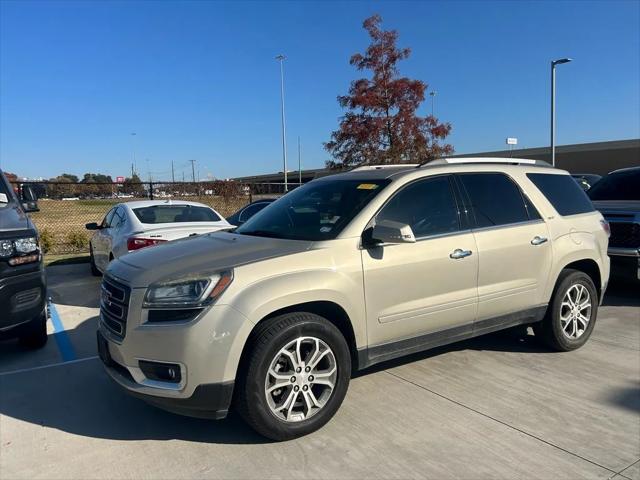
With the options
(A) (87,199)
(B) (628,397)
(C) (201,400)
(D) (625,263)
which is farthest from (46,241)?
(B) (628,397)

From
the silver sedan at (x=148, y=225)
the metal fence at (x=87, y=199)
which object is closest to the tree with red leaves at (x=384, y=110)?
the metal fence at (x=87, y=199)

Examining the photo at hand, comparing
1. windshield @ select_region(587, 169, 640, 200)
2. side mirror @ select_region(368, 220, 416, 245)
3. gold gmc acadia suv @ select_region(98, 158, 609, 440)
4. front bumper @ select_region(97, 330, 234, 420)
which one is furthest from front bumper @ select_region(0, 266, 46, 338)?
windshield @ select_region(587, 169, 640, 200)

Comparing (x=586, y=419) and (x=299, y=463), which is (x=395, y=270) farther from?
(x=586, y=419)

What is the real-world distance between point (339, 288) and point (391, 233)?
0.53 m

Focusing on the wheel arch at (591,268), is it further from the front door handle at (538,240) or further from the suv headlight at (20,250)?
the suv headlight at (20,250)

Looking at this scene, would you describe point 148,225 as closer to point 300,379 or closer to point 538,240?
point 300,379

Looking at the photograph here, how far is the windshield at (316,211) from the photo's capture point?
3.87 m

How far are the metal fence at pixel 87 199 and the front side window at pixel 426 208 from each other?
34.2 ft

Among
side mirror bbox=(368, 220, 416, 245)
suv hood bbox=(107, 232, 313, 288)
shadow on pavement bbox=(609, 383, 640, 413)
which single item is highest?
side mirror bbox=(368, 220, 416, 245)

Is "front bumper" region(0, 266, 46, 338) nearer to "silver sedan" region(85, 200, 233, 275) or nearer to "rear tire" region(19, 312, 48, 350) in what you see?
"rear tire" region(19, 312, 48, 350)

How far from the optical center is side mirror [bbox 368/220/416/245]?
11.6 ft

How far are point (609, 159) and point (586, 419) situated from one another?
48.3m

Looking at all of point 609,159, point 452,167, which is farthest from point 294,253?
point 609,159

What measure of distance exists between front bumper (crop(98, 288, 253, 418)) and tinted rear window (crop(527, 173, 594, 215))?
342cm
